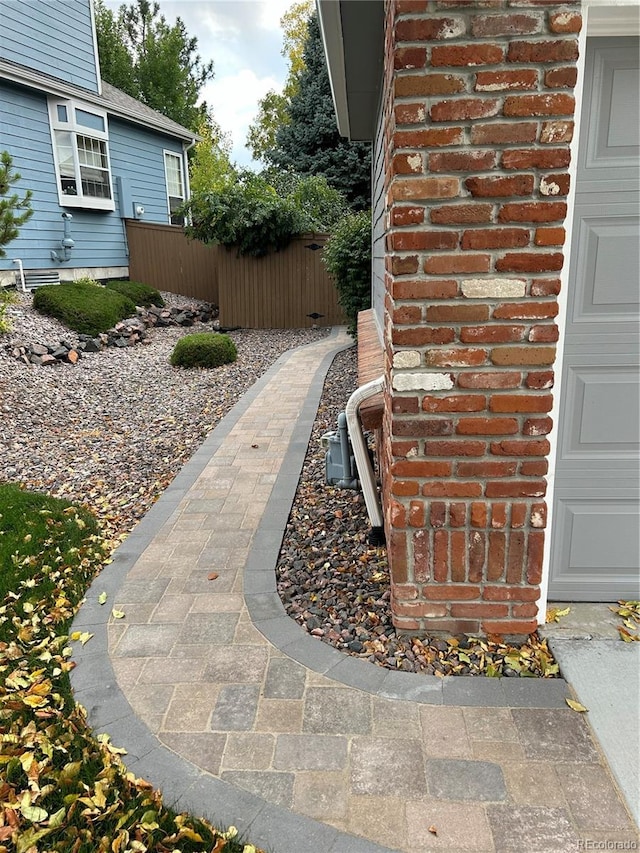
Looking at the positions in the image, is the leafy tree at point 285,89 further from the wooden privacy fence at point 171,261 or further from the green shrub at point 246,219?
the green shrub at point 246,219

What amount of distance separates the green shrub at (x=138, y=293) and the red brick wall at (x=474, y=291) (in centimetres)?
1077

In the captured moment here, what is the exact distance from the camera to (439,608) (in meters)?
2.51

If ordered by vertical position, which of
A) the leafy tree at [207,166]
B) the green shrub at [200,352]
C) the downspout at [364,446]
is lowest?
the green shrub at [200,352]

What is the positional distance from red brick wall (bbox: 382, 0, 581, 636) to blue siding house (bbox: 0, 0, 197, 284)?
10.3 metres

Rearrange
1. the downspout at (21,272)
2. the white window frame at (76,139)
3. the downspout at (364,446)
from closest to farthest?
the downspout at (364,446) → the downspout at (21,272) → the white window frame at (76,139)

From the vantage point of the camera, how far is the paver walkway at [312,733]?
5.74 ft

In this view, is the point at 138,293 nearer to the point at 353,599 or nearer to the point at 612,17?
the point at 353,599

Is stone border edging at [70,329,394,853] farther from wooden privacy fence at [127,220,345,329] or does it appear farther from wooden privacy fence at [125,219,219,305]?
wooden privacy fence at [125,219,219,305]

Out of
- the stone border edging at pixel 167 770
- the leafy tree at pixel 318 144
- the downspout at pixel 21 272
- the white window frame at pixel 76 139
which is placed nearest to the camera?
the stone border edging at pixel 167 770

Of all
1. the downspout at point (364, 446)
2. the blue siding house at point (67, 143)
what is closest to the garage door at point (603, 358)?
the downspout at point (364, 446)

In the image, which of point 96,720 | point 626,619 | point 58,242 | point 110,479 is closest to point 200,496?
point 110,479

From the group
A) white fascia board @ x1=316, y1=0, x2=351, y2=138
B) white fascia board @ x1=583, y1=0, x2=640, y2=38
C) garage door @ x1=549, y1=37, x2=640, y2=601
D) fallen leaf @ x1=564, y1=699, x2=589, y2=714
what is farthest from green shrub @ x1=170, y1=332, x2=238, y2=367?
fallen leaf @ x1=564, y1=699, x2=589, y2=714

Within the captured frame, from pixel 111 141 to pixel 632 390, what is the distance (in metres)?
14.2

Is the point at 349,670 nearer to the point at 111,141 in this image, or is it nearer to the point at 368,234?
the point at 368,234
